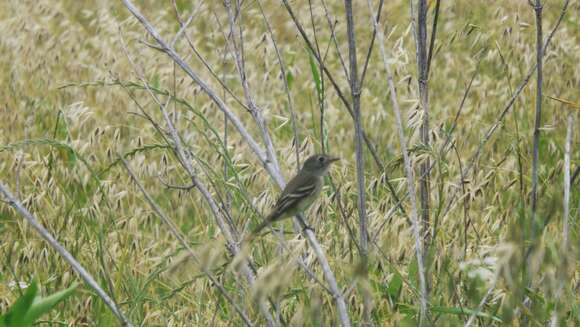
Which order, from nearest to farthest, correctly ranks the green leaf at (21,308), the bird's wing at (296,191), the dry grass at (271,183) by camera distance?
the green leaf at (21,308) < the dry grass at (271,183) < the bird's wing at (296,191)

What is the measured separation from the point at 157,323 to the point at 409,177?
1.46 metres

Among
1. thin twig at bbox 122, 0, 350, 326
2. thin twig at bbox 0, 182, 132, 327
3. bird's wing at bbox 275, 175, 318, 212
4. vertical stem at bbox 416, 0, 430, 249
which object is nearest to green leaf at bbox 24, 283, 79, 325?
thin twig at bbox 0, 182, 132, 327

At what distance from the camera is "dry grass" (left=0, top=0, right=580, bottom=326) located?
2795mm

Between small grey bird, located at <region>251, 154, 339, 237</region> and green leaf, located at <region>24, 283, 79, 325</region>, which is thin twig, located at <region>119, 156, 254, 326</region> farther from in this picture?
small grey bird, located at <region>251, 154, 339, 237</region>

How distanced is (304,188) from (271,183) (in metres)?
0.27

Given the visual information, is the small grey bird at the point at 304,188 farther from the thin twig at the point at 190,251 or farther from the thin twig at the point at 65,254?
the thin twig at the point at 65,254

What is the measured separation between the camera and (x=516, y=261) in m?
1.79

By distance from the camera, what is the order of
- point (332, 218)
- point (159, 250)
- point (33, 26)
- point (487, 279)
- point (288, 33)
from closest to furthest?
point (487, 279) → point (332, 218) → point (159, 250) → point (33, 26) → point (288, 33)

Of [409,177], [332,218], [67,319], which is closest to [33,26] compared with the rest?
[67,319]

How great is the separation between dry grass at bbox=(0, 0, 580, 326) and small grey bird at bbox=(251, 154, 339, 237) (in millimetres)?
73

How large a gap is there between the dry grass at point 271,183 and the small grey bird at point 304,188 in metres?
0.07

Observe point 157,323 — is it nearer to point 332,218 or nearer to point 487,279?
point 332,218

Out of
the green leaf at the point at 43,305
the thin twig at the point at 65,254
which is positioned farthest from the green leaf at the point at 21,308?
the thin twig at the point at 65,254

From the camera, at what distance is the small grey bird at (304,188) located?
326 cm
